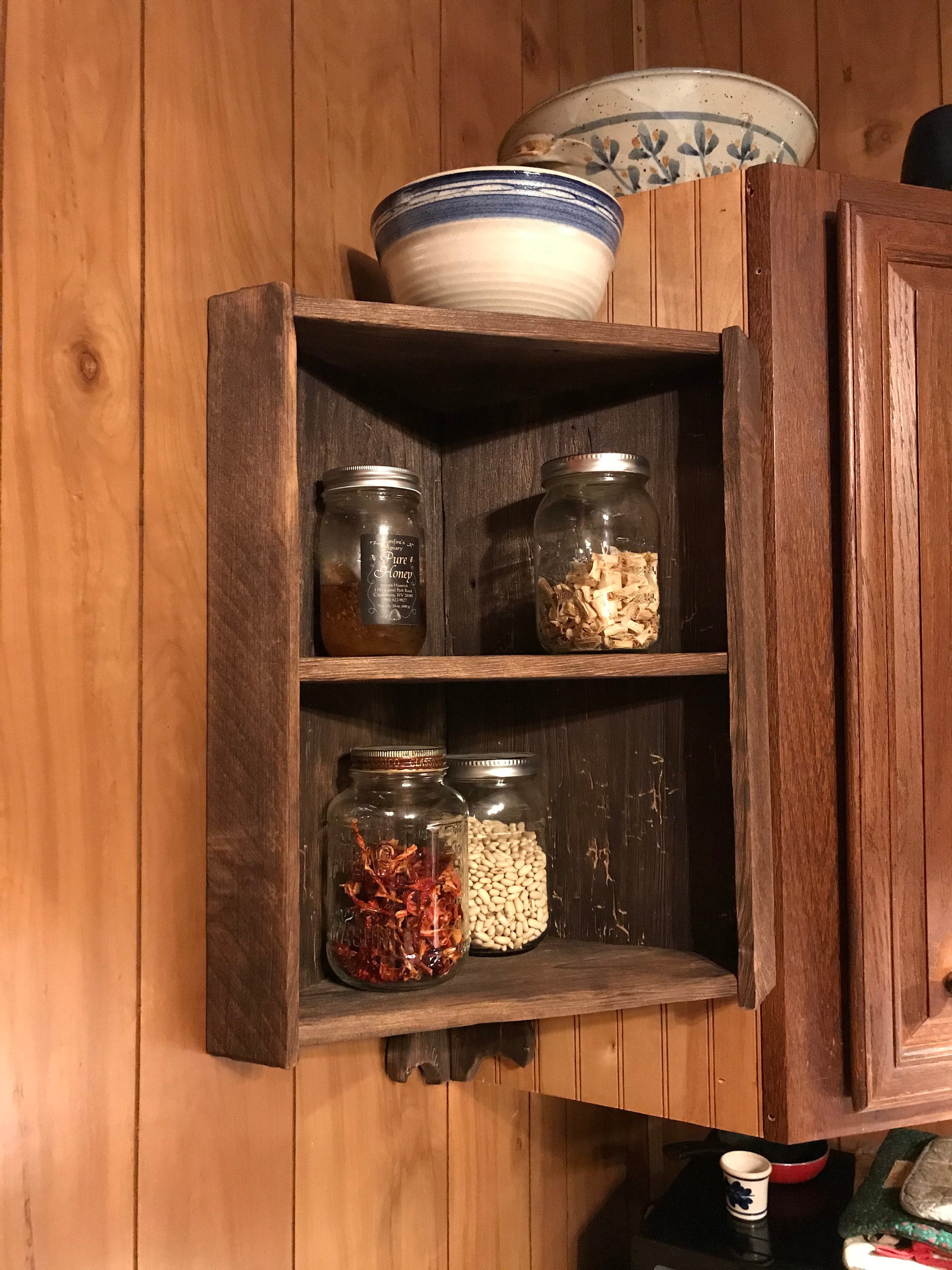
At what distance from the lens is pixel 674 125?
1.10 m

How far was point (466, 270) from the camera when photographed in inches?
36.2

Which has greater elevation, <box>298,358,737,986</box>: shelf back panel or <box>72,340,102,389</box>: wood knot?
<box>72,340,102,389</box>: wood knot

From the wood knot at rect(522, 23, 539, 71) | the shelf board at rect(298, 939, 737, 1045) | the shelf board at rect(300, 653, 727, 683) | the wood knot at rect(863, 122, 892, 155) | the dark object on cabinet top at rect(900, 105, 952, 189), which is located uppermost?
the wood knot at rect(522, 23, 539, 71)

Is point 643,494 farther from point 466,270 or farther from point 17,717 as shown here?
point 17,717

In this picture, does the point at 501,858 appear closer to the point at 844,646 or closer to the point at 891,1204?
the point at 844,646

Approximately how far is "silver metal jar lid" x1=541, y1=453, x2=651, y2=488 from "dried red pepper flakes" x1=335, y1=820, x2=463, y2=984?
37cm

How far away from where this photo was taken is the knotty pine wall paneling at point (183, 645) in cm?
87

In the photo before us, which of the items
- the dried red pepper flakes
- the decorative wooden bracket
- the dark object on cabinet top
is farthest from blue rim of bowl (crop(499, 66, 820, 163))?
the decorative wooden bracket

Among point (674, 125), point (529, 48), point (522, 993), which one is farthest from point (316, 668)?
point (529, 48)

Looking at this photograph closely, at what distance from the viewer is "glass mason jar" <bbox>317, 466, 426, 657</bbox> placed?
0.91m

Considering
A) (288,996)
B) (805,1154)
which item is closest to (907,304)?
(288,996)

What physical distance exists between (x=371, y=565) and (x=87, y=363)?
0.92 feet

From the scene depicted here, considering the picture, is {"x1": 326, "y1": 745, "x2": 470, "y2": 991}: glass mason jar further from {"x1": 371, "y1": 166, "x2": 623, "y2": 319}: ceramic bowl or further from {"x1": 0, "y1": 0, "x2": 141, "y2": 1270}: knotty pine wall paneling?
{"x1": 371, "y1": 166, "x2": 623, "y2": 319}: ceramic bowl

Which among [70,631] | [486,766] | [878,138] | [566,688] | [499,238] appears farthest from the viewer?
[878,138]
